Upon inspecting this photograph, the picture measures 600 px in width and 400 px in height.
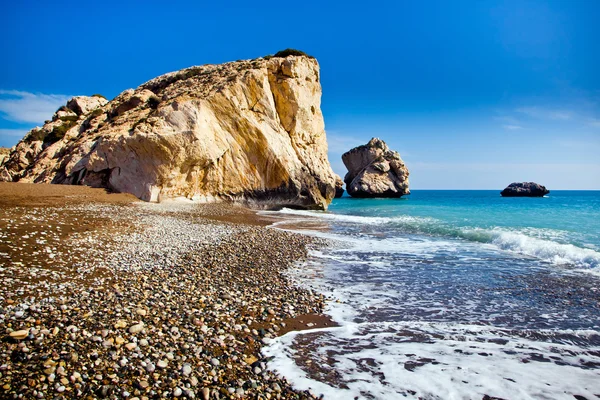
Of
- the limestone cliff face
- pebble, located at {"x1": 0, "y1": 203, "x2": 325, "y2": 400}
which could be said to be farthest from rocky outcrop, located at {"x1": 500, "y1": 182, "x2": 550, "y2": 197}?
pebble, located at {"x1": 0, "y1": 203, "x2": 325, "y2": 400}

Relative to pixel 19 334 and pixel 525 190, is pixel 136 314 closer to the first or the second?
pixel 19 334

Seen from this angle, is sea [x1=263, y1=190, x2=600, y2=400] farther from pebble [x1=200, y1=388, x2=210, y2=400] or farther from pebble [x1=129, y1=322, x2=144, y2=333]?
pebble [x1=129, y1=322, x2=144, y2=333]

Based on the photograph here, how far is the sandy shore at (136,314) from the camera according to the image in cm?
387

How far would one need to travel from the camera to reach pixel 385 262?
11.8 metres

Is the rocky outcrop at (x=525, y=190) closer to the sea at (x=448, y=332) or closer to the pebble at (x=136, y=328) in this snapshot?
the sea at (x=448, y=332)

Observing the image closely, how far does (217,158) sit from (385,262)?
867 inches

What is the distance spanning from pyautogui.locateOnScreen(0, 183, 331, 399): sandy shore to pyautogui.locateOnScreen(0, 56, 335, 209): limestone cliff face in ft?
53.8

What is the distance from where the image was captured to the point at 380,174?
82750mm

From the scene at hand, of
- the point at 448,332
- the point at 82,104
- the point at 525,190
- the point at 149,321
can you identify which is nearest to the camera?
the point at 149,321

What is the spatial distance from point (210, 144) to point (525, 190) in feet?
365

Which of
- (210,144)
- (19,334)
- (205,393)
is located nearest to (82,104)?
(210,144)

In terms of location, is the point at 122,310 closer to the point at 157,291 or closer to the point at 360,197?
the point at 157,291

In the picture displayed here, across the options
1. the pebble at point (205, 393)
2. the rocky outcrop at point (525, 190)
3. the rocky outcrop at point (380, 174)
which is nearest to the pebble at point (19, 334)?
the pebble at point (205, 393)

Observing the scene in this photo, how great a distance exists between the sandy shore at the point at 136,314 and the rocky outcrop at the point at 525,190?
118 m
